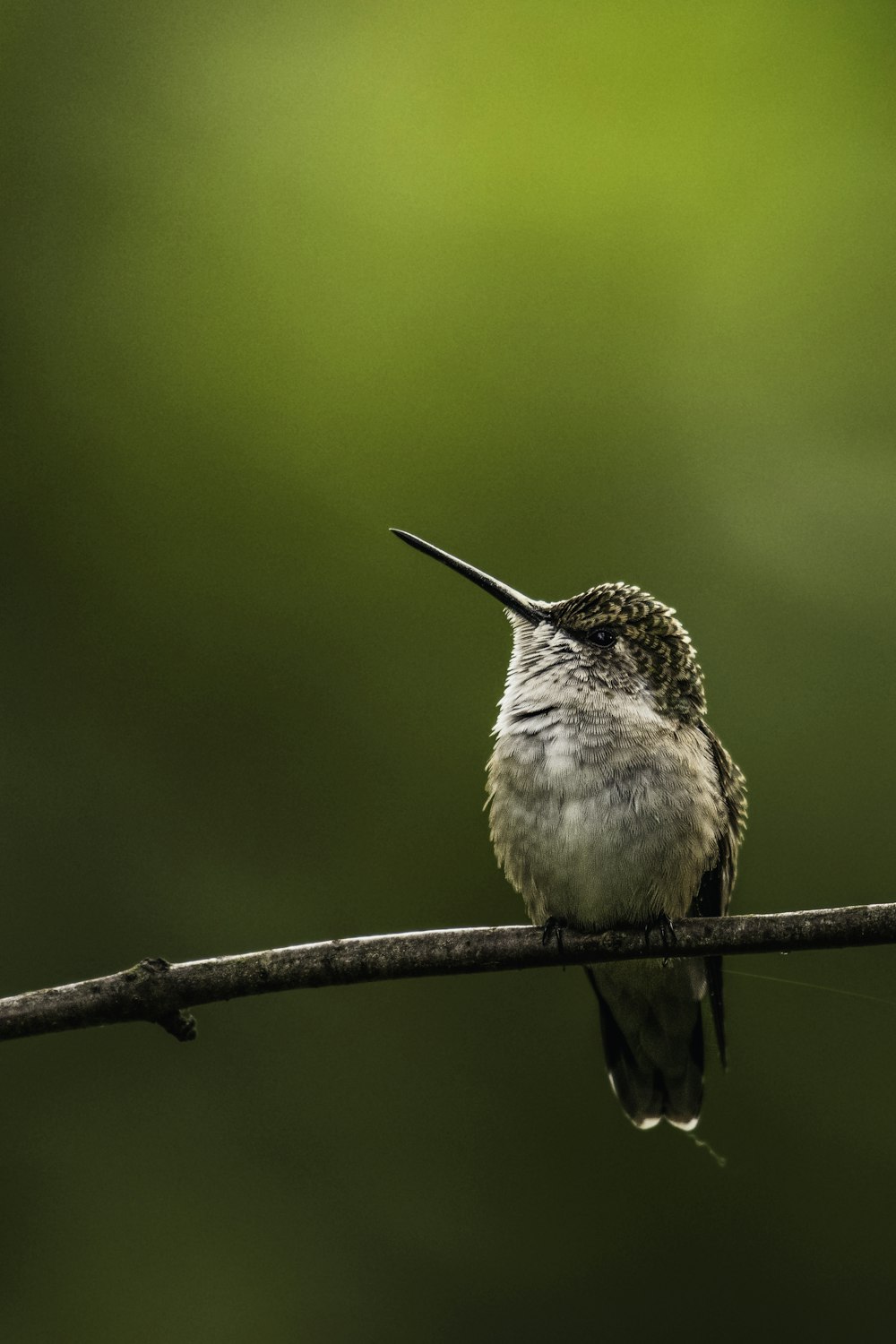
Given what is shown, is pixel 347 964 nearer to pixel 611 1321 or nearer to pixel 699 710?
pixel 699 710

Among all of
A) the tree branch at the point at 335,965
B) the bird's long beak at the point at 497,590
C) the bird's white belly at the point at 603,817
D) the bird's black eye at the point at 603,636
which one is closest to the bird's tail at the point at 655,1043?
the bird's white belly at the point at 603,817

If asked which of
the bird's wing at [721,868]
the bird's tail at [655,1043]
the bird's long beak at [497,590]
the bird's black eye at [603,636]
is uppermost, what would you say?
the bird's long beak at [497,590]

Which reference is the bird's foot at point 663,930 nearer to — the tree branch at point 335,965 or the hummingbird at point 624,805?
the hummingbird at point 624,805

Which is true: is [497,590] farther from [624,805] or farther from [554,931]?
[554,931]

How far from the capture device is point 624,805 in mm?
3941

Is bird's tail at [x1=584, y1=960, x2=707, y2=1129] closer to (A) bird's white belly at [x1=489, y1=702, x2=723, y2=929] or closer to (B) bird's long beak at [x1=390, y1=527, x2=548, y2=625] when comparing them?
(A) bird's white belly at [x1=489, y1=702, x2=723, y2=929]

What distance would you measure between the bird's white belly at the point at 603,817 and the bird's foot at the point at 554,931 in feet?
0.30

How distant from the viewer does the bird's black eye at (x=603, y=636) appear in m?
4.51

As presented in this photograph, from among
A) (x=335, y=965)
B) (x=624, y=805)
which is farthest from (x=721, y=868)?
(x=335, y=965)

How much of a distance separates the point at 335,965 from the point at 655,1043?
2434mm

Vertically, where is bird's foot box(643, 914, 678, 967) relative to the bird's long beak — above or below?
below

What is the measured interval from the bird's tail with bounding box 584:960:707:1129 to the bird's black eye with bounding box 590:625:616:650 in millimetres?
1202

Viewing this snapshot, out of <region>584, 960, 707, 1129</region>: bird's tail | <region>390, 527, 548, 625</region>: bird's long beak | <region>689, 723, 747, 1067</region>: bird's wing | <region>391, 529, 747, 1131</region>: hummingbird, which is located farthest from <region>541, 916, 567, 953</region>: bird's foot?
<region>390, 527, 548, 625</region>: bird's long beak

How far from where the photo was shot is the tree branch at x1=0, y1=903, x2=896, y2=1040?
8.82ft
